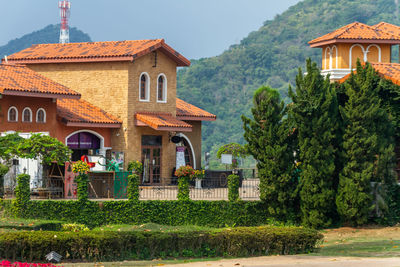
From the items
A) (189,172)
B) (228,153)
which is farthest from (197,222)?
(228,153)

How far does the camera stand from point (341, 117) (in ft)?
97.3

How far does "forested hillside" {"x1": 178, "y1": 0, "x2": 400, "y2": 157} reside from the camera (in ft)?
284

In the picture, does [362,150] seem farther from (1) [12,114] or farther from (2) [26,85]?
(1) [12,114]

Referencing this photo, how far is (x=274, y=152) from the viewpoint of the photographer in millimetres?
29422

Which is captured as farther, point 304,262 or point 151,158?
point 151,158

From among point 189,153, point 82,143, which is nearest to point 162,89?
point 189,153

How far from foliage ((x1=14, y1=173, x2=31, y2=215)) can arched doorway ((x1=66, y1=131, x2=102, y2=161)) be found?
6814 mm

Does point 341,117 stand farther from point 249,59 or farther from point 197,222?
point 249,59

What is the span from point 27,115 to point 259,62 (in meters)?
63.2

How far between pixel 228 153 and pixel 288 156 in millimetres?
8112

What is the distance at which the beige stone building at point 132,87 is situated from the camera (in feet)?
118

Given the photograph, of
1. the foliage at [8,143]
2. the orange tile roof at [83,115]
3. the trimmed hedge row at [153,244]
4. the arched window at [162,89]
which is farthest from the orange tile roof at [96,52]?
the trimmed hedge row at [153,244]

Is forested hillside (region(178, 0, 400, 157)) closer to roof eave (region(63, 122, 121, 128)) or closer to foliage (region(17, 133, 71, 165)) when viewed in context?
roof eave (region(63, 122, 121, 128))

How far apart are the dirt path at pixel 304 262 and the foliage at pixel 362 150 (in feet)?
24.0
